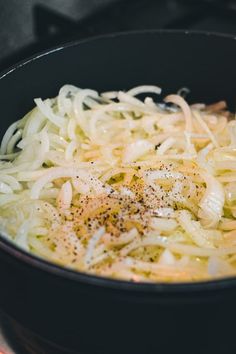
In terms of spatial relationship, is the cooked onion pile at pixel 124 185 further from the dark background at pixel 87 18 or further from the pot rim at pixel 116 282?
the dark background at pixel 87 18

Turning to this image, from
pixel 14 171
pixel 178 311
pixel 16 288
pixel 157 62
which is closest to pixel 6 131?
pixel 14 171

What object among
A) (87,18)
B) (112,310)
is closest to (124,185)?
(112,310)

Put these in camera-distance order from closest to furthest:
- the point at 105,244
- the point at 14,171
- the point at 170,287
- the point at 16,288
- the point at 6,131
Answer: the point at 170,287
the point at 16,288
the point at 105,244
the point at 14,171
the point at 6,131

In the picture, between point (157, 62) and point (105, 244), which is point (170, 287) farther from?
point (157, 62)

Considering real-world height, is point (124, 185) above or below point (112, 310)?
above

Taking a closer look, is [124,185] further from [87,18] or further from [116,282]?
[87,18]

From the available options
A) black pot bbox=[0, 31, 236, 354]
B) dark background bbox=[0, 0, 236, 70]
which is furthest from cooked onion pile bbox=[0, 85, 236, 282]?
dark background bbox=[0, 0, 236, 70]
